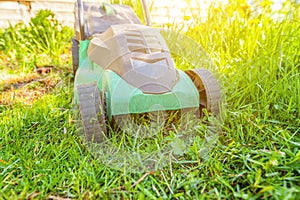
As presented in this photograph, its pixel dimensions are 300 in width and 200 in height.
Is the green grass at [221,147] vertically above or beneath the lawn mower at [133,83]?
beneath

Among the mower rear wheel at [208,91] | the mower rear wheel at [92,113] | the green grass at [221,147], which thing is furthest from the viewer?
the mower rear wheel at [208,91]

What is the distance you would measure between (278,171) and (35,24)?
95.2 inches

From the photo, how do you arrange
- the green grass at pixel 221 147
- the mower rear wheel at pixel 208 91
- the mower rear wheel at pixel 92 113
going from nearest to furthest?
the green grass at pixel 221 147 → the mower rear wheel at pixel 92 113 → the mower rear wheel at pixel 208 91

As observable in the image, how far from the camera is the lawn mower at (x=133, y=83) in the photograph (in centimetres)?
94

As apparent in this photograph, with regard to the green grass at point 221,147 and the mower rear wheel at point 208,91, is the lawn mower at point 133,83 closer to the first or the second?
the mower rear wheel at point 208,91

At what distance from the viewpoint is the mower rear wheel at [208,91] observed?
1.02m

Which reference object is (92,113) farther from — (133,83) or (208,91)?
(208,91)

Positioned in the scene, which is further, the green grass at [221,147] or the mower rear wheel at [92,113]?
the mower rear wheel at [92,113]

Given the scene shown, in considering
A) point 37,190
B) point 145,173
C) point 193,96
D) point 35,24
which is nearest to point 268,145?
point 193,96

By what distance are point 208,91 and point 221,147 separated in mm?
209

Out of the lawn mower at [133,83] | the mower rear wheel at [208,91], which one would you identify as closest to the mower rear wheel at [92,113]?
the lawn mower at [133,83]

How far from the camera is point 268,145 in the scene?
90 centimetres

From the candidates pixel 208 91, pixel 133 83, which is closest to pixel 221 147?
pixel 208 91

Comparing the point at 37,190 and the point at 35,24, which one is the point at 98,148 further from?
the point at 35,24
